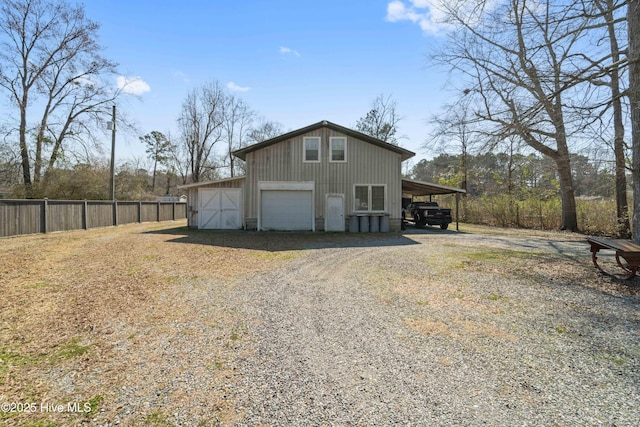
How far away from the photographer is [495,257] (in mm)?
8945

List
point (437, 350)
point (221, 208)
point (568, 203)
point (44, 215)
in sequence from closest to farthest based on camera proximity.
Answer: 1. point (437, 350)
2. point (44, 215)
3. point (568, 203)
4. point (221, 208)

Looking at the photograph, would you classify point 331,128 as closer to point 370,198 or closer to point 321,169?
point 321,169

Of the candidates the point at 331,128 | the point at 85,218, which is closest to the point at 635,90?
the point at 331,128

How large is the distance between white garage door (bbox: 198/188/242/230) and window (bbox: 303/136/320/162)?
14.1 ft

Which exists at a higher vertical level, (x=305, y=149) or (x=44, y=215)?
(x=305, y=149)

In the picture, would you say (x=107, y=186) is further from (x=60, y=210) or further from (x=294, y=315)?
(x=294, y=315)

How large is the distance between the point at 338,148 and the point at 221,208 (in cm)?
705

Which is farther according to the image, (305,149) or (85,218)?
(85,218)

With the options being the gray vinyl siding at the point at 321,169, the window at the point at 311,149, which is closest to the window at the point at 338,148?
the gray vinyl siding at the point at 321,169

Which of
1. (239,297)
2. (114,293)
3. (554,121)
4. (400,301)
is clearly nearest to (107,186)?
(114,293)

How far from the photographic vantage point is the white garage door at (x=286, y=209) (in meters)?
15.7

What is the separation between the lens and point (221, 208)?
1711 centimetres

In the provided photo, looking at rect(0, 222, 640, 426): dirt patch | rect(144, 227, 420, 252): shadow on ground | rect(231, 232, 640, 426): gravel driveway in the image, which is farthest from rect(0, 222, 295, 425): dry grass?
rect(144, 227, 420, 252): shadow on ground

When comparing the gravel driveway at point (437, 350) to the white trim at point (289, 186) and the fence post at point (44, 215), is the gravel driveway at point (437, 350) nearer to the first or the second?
the white trim at point (289, 186)
